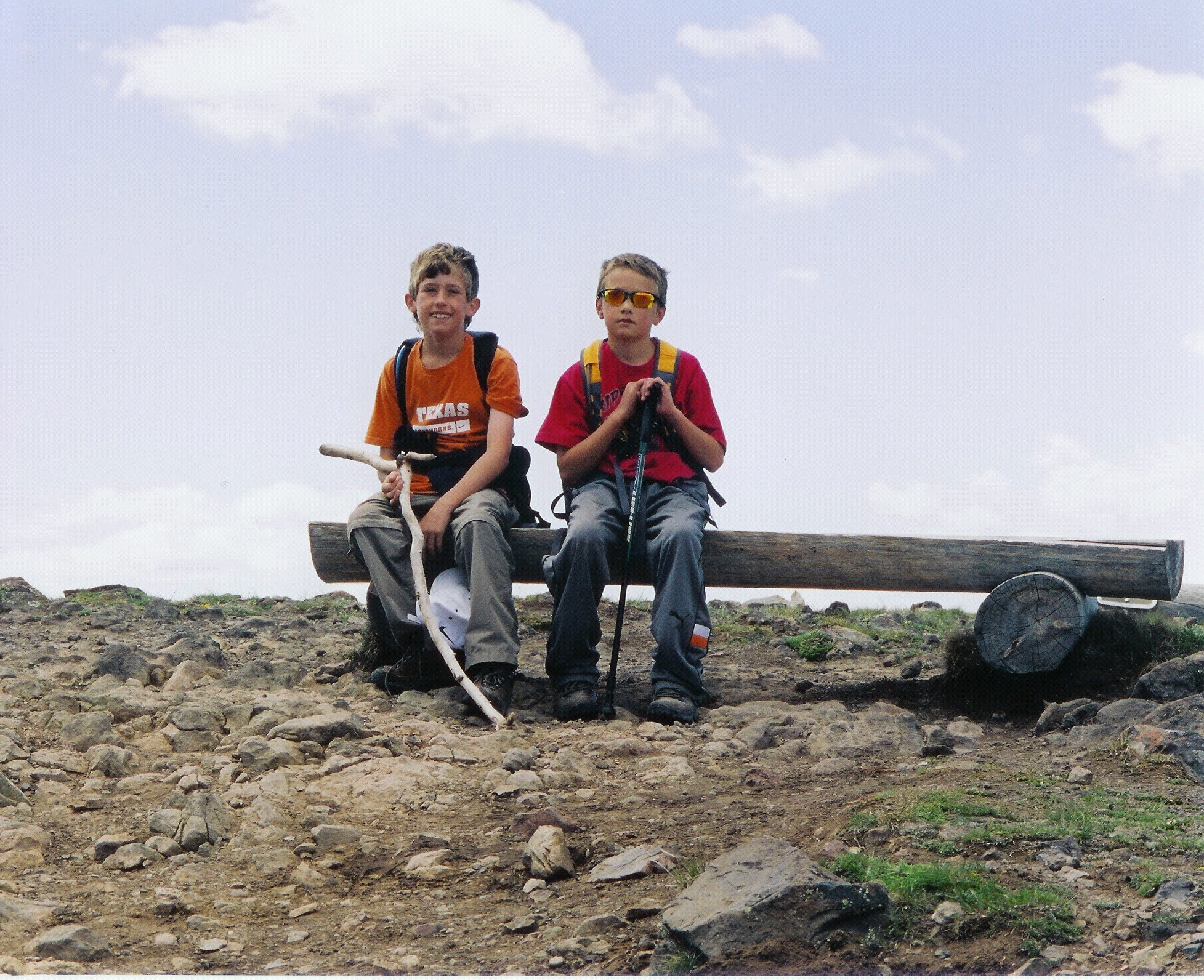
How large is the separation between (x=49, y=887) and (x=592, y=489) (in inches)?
129

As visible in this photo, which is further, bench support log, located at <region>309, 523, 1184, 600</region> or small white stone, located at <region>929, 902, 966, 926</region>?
bench support log, located at <region>309, 523, 1184, 600</region>

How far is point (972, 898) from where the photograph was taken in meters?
3.39

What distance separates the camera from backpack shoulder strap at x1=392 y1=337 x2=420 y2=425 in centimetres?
675

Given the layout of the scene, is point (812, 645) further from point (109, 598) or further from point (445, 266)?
point (109, 598)

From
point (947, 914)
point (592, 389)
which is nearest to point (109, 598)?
point (592, 389)

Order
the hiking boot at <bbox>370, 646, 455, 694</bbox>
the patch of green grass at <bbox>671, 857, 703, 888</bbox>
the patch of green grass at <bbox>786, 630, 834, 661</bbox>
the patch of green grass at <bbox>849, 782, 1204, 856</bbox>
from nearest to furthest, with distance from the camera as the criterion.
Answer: the patch of green grass at <bbox>671, 857, 703, 888</bbox> → the patch of green grass at <bbox>849, 782, 1204, 856</bbox> → the hiking boot at <bbox>370, 646, 455, 694</bbox> → the patch of green grass at <bbox>786, 630, 834, 661</bbox>

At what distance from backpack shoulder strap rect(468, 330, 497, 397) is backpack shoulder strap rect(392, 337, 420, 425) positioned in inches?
15.1

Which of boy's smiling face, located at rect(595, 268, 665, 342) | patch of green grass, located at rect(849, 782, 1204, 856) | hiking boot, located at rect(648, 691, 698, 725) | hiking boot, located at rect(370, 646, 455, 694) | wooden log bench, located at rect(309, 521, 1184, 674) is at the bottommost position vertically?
patch of green grass, located at rect(849, 782, 1204, 856)

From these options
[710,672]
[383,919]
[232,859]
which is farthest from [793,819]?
[710,672]

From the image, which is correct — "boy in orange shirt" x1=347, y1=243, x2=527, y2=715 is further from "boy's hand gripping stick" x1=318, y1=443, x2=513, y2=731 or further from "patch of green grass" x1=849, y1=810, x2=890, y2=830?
"patch of green grass" x1=849, y1=810, x2=890, y2=830

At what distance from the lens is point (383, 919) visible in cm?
386

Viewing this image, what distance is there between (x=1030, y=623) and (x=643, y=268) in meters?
2.86

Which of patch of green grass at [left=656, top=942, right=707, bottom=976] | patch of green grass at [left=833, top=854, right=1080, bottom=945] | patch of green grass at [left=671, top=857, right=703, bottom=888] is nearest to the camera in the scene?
patch of green grass at [left=656, top=942, right=707, bottom=976]

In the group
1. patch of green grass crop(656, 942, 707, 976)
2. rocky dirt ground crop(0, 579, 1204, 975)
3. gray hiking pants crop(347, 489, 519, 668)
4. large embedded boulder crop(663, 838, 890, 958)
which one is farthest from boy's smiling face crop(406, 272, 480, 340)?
patch of green grass crop(656, 942, 707, 976)
